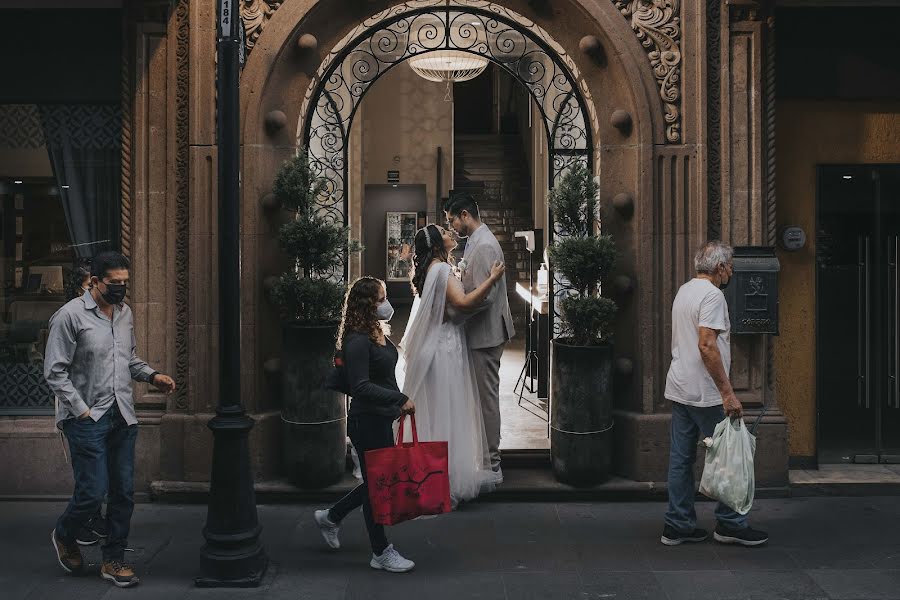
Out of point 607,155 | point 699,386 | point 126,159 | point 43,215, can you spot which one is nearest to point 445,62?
point 607,155

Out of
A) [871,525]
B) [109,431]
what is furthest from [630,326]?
[109,431]

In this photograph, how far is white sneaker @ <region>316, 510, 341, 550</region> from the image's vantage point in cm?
694

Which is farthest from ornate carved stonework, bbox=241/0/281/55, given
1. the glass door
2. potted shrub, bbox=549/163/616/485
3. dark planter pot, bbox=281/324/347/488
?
the glass door

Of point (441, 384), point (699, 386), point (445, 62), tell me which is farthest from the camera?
point (445, 62)

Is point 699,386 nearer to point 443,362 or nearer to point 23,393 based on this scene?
point 443,362

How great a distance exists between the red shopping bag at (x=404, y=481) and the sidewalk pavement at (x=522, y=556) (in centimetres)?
51

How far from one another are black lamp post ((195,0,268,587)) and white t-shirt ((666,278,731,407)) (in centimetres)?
295

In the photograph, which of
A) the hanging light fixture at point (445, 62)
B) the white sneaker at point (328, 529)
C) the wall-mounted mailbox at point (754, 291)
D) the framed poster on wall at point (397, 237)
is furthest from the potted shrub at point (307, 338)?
the framed poster on wall at point (397, 237)

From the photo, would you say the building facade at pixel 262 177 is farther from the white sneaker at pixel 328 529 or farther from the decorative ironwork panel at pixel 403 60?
the white sneaker at pixel 328 529

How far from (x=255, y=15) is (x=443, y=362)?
3.32 m

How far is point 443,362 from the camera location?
8.06 meters

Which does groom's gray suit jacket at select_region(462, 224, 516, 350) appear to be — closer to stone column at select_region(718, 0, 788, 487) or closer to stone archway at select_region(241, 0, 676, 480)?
stone archway at select_region(241, 0, 676, 480)

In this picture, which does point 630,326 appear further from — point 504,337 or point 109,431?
point 109,431

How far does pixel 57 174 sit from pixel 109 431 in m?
3.42
